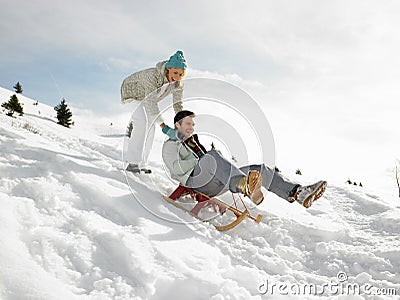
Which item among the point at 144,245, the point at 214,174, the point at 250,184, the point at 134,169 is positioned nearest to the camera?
the point at 144,245

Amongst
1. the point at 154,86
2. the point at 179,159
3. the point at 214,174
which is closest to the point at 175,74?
the point at 154,86

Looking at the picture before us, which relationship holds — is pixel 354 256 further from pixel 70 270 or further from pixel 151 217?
pixel 70 270

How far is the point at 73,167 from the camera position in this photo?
3.90 meters

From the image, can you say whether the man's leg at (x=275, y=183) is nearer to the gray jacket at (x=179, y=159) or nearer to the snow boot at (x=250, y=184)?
the snow boot at (x=250, y=184)

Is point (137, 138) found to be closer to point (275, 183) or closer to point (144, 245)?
point (275, 183)

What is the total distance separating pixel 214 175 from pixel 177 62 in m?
1.92

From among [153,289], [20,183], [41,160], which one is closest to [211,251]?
[153,289]

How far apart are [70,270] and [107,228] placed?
624 millimetres

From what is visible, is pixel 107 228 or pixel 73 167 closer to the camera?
pixel 107 228

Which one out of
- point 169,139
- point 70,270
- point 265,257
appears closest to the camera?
point 70,270

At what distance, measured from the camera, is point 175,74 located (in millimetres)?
4875

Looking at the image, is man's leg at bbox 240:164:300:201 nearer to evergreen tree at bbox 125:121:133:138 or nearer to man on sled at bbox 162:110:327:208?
man on sled at bbox 162:110:327:208

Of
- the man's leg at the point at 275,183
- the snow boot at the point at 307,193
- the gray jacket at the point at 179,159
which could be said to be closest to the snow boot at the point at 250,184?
the man's leg at the point at 275,183

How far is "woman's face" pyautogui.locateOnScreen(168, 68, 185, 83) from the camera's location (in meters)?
4.86
